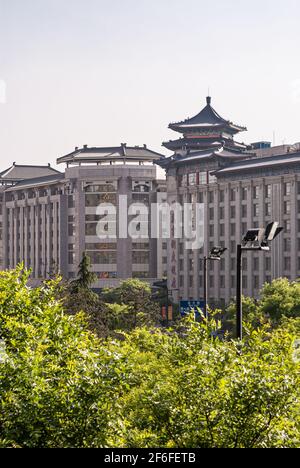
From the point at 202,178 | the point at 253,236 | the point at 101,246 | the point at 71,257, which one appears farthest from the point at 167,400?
the point at 71,257

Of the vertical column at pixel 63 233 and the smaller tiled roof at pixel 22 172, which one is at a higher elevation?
the smaller tiled roof at pixel 22 172

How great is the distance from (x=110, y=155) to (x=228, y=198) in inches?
918

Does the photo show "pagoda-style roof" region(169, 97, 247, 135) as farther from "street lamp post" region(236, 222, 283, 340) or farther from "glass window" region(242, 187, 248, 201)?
"street lamp post" region(236, 222, 283, 340)

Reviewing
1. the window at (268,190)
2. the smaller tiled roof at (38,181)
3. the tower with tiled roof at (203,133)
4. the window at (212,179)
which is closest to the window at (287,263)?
the window at (268,190)

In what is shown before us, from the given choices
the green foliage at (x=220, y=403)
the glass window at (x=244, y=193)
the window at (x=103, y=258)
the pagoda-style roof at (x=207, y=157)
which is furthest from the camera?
the window at (x=103, y=258)

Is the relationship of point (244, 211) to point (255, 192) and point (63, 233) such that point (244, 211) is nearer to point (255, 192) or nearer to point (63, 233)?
point (255, 192)

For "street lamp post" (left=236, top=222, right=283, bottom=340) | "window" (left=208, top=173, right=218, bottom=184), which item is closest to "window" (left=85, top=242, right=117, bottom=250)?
"window" (left=208, top=173, right=218, bottom=184)

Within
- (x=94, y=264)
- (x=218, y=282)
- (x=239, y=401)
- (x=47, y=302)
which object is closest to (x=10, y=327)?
(x=47, y=302)

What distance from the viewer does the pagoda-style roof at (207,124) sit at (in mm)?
109812

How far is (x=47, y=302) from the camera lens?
17.4m

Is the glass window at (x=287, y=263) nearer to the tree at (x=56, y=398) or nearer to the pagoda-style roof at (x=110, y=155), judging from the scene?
the pagoda-style roof at (x=110, y=155)

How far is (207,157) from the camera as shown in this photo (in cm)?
9875
